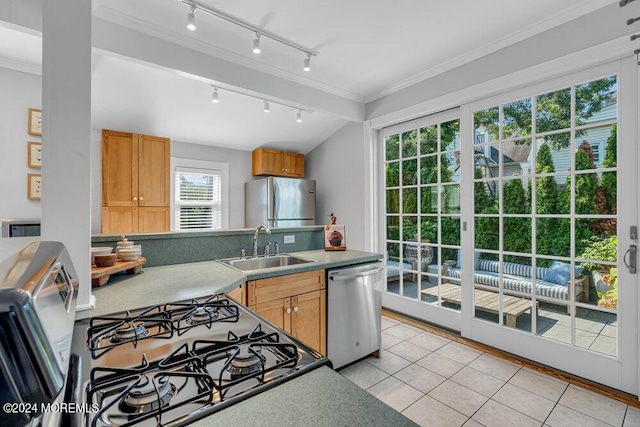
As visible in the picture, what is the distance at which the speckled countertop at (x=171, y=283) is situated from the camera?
129 centimetres

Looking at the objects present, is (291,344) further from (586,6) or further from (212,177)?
(212,177)

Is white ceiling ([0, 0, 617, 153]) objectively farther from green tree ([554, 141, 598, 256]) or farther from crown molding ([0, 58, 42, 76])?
green tree ([554, 141, 598, 256])

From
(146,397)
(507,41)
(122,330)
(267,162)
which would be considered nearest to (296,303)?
(122,330)

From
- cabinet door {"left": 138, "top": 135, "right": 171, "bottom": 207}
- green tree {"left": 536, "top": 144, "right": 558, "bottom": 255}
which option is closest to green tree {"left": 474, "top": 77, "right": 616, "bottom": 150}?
green tree {"left": 536, "top": 144, "right": 558, "bottom": 255}

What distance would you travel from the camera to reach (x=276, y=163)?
4.54 metres

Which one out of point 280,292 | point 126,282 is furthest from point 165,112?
point 280,292

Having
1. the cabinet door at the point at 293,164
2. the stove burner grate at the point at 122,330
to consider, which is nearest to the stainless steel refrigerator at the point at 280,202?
the cabinet door at the point at 293,164

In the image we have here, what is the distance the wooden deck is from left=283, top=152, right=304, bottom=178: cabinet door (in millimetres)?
2693

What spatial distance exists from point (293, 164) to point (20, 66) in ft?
10.2

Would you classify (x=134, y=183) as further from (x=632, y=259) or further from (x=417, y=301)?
(x=632, y=259)

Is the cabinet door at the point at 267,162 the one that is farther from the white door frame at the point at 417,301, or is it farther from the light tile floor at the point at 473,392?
the light tile floor at the point at 473,392

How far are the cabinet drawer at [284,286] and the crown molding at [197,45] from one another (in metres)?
2.02

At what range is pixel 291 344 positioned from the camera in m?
0.80

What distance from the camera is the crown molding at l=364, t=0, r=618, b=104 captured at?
208 cm
